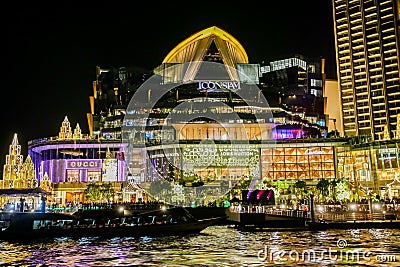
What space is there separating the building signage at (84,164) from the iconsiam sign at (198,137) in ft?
22.5

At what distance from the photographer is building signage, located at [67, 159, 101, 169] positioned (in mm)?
92625

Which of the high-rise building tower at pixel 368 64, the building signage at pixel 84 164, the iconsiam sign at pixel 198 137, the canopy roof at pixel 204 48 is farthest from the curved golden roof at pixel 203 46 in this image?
the building signage at pixel 84 164

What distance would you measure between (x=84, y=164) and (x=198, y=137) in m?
24.6

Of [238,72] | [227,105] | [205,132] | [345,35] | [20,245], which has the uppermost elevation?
[345,35]

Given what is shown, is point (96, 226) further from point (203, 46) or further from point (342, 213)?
point (203, 46)

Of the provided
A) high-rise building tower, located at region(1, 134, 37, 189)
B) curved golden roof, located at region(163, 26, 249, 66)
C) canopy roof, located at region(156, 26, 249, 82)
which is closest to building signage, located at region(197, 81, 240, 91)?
canopy roof, located at region(156, 26, 249, 82)

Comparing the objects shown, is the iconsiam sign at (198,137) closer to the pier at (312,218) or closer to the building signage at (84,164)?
the building signage at (84,164)

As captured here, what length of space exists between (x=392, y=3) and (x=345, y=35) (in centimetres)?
1510

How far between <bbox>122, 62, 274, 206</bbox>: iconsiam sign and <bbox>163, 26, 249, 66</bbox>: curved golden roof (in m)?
10.6

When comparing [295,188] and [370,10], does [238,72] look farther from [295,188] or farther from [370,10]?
[295,188]

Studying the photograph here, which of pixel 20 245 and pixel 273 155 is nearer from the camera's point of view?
pixel 20 245

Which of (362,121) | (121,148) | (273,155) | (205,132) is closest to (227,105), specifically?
(205,132)

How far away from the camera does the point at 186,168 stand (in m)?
85.2

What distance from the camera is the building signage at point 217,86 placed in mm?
104688
